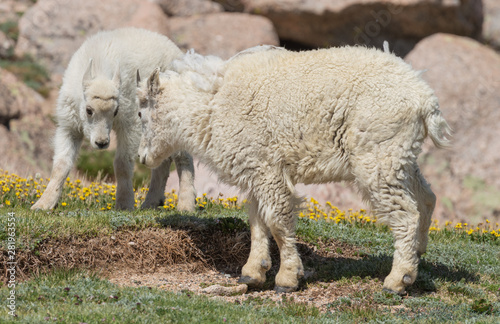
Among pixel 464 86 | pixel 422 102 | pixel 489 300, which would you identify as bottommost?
pixel 489 300

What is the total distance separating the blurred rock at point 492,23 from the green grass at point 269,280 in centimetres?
933

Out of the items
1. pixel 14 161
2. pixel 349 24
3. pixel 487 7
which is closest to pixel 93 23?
pixel 14 161

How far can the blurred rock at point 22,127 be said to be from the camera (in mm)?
13891

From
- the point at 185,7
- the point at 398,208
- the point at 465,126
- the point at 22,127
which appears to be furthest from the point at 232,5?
the point at 398,208

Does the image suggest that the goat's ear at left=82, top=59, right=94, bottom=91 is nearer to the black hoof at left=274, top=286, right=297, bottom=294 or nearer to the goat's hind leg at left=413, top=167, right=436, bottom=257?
the black hoof at left=274, top=286, right=297, bottom=294

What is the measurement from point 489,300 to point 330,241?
2359 mm

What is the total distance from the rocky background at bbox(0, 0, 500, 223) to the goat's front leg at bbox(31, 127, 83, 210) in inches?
216

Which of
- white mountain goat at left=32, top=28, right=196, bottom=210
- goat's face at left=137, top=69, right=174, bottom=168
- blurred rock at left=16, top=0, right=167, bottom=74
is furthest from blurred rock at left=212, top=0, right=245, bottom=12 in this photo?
goat's face at left=137, top=69, right=174, bottom=168

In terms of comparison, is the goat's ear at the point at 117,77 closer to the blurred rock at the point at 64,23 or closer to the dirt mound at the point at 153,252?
the dirt mound at the point at 153,252

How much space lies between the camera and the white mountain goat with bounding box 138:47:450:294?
644 centimetres

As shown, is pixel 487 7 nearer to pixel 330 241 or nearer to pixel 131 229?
pixel 330 241

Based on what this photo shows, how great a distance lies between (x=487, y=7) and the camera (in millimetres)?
17906

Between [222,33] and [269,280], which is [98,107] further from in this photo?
[222,33]

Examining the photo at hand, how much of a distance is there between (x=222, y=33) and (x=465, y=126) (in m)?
6.68
